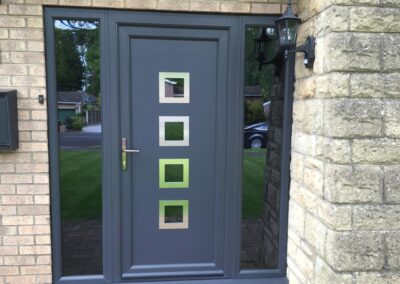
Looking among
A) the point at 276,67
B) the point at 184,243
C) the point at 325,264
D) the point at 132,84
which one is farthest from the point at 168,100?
the point at 325,264

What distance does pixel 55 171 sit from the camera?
9.00 ft

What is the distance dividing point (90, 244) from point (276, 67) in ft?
6.74

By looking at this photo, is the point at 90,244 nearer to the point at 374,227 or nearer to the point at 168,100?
the point at 168,100

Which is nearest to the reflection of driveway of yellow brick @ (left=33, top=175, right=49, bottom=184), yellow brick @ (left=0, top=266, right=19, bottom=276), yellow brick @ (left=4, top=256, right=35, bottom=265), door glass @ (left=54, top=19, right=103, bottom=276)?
door glass @ (left=54, top=19, right=103, bottom=276)

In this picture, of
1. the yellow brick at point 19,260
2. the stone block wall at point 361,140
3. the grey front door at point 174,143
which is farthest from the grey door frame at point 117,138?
the stone block wall at point 361,140

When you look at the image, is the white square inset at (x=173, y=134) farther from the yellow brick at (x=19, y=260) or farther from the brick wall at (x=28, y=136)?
the yellow brick at (x=19, y=260)

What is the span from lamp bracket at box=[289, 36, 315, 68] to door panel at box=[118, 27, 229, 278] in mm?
664

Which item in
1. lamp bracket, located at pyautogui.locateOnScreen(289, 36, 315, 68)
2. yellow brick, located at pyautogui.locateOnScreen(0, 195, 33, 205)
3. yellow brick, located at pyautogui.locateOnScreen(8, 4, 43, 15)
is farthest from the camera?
yellow brick, located at pyautogui.locateOnScreen(0, 195, 33, 205)

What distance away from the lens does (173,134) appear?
9.36 feet

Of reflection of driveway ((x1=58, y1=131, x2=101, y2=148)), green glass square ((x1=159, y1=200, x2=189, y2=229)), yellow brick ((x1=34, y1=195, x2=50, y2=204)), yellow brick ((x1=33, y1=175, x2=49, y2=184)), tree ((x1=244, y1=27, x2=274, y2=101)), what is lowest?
green glass square ((x1=159, y1=200, x2=189, y2=229))

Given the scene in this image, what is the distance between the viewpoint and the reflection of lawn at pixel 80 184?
2801mm

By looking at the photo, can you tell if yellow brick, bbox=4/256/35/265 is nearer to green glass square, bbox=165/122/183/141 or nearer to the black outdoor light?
green glass square, bbox=165/122/183/141

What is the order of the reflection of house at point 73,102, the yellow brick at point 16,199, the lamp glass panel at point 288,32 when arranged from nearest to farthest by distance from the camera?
the lamp glass panel at point 288,32 → the yellow brick at point 16,199 → the reflection of house at point 73,102

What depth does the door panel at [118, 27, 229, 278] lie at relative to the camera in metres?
2.77
